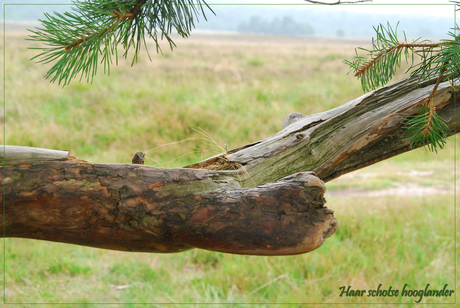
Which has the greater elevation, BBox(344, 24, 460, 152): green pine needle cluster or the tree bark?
BBox(344, 24, 460, 152): green pine needle cluster

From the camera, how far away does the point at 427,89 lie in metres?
1.57

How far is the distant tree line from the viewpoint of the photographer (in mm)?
56725

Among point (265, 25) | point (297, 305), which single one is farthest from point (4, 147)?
point (265, 25)

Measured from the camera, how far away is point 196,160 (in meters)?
5.88

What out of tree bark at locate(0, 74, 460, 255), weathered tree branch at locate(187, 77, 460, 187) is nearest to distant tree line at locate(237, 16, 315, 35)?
weathered tree branch at locate(187, 77, 460, 187)

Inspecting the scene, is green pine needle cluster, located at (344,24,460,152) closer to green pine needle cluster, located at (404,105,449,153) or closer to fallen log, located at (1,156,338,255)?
green pine needle cluster, located at (404,105,449,153)

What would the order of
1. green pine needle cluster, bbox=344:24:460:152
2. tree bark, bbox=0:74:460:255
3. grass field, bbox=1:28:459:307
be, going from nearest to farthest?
tree bark, bbox=0:74:460:255 → green pine needle cluster, bbox=344:24:460:152 → grass field, bbox=1:28:459:307

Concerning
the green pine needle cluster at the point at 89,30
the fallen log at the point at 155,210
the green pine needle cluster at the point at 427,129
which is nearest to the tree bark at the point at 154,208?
the fallen log at the point at 155,210

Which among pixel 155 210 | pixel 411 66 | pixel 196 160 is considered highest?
pixel 411 66

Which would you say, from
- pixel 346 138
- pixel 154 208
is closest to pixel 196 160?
pixel 346 138

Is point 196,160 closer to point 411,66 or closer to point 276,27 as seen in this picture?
point 411,66

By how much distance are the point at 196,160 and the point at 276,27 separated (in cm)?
5594

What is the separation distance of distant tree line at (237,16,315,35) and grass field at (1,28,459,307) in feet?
160

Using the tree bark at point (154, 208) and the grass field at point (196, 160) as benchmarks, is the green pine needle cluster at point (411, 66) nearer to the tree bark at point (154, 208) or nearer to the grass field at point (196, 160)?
the tree bark at point (154, 208)
